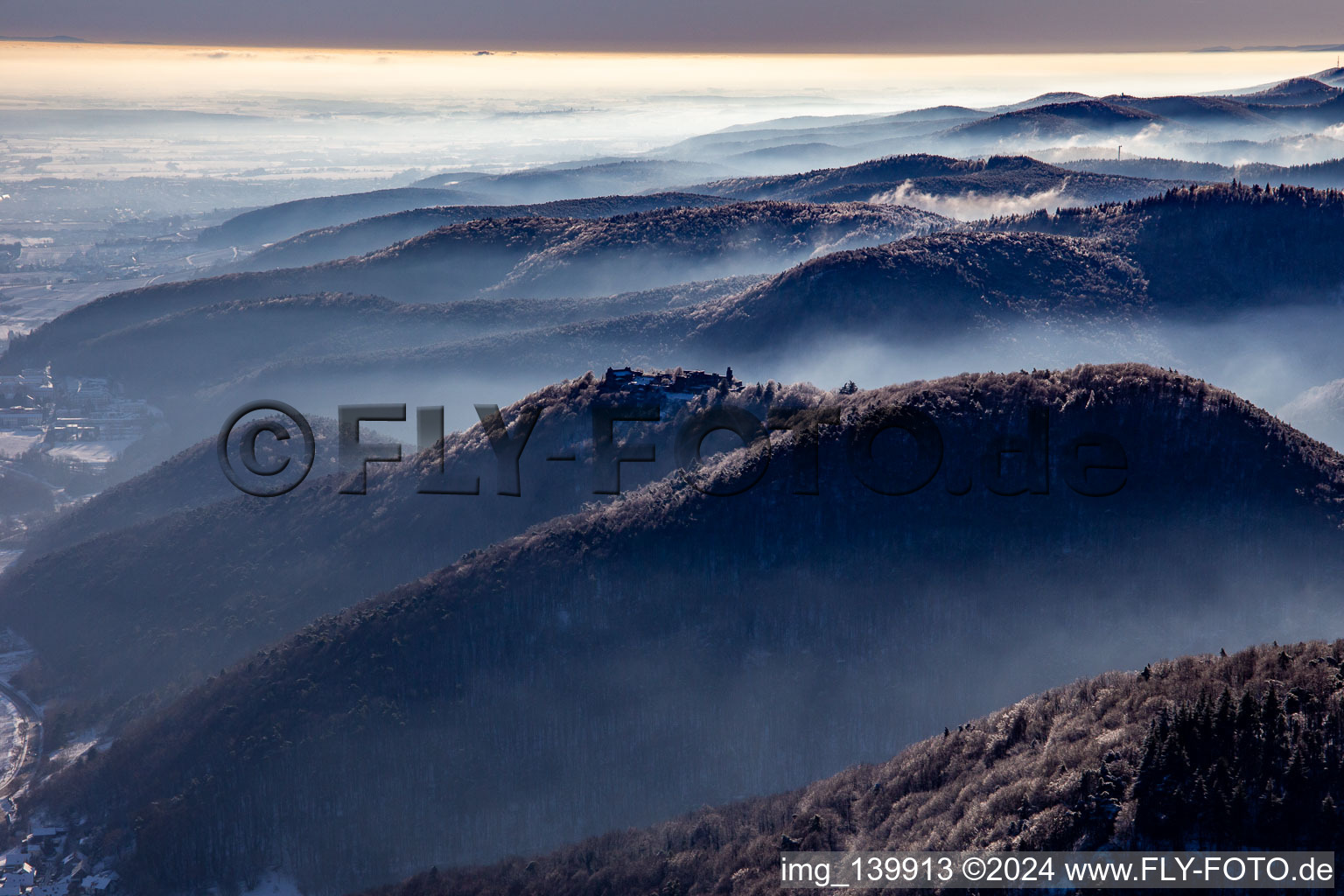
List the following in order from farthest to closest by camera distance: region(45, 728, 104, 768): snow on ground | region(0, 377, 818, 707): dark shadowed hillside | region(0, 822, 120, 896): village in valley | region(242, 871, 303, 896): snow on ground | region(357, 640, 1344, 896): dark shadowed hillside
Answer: region(0, 377, 818, 707): dark shadowed hillside
region(45, 728, 104, 768): snow on ground
region(0, 822, 120, 896): village in valley
region(242, 871, 303, 896): snow on ground
region(357, 640, 1344, 896): dark shadowed hillside

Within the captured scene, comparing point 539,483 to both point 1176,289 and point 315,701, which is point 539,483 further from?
point 1176,289

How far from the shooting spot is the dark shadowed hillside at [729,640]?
67312mm

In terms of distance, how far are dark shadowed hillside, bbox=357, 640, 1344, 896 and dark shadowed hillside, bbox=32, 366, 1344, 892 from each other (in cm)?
767

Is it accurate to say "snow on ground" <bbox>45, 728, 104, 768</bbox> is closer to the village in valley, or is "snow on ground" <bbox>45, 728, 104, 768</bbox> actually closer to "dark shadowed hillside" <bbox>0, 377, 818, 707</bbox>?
"dark shadowed hillside" <bbox>0, 377, 818, 707</bbox>

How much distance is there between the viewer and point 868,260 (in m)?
185

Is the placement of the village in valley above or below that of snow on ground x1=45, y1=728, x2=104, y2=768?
below

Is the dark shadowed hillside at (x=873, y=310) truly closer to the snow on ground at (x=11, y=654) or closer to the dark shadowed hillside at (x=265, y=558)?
the dark shadowed hillside at (x=265, y=558)

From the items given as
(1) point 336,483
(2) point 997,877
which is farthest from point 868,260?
(2) point 997,877

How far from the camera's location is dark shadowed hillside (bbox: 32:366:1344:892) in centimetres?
6731

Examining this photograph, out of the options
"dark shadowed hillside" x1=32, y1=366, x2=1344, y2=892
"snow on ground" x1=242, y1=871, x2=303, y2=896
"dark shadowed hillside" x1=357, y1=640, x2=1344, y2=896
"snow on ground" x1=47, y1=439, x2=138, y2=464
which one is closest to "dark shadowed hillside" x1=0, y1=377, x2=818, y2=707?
"dark shadowed hillside" x1=32, y1=366, x2=1344, y2=892

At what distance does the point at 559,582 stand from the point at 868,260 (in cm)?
12401

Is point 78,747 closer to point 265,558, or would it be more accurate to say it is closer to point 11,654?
point 265,558

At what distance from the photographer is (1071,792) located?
38.8 meters

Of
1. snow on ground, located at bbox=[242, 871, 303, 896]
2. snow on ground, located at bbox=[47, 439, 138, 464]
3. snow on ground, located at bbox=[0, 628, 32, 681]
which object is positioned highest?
snow on ground, located at bbox=[47, 439, 138, 464]
